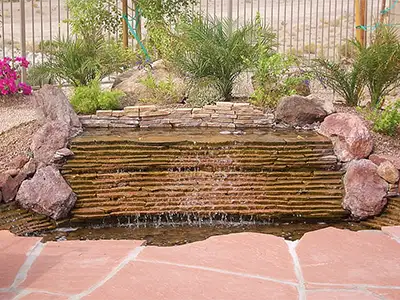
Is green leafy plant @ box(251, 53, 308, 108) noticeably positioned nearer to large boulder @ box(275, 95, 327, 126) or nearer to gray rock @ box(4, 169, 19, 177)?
large boulder @ box(275, 95, 327, 126)

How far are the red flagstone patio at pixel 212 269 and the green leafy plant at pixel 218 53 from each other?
632 cm

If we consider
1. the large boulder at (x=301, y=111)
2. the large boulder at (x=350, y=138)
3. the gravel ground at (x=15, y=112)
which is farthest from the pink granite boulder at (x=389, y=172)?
the gravel ground at (x=15, y=112)

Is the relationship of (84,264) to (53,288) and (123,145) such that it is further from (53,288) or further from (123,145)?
(123,145)

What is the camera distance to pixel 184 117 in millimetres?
8750

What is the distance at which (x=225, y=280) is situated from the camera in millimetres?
2338

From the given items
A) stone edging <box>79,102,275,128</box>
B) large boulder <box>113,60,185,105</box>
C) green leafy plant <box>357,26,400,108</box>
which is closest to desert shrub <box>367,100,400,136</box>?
green leafy plant <box>357,26,400,108</box>

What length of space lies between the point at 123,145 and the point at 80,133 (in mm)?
991

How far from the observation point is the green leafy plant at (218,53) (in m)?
8.95

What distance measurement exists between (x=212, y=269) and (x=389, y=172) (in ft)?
16.3

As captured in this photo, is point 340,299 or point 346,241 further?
point 346,241

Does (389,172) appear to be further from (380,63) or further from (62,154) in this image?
(62,154)

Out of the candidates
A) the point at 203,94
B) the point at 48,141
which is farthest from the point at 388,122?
the point at 48,141

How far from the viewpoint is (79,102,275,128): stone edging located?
862cm

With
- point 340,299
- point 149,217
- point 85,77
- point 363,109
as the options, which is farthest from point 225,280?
point 85,77
